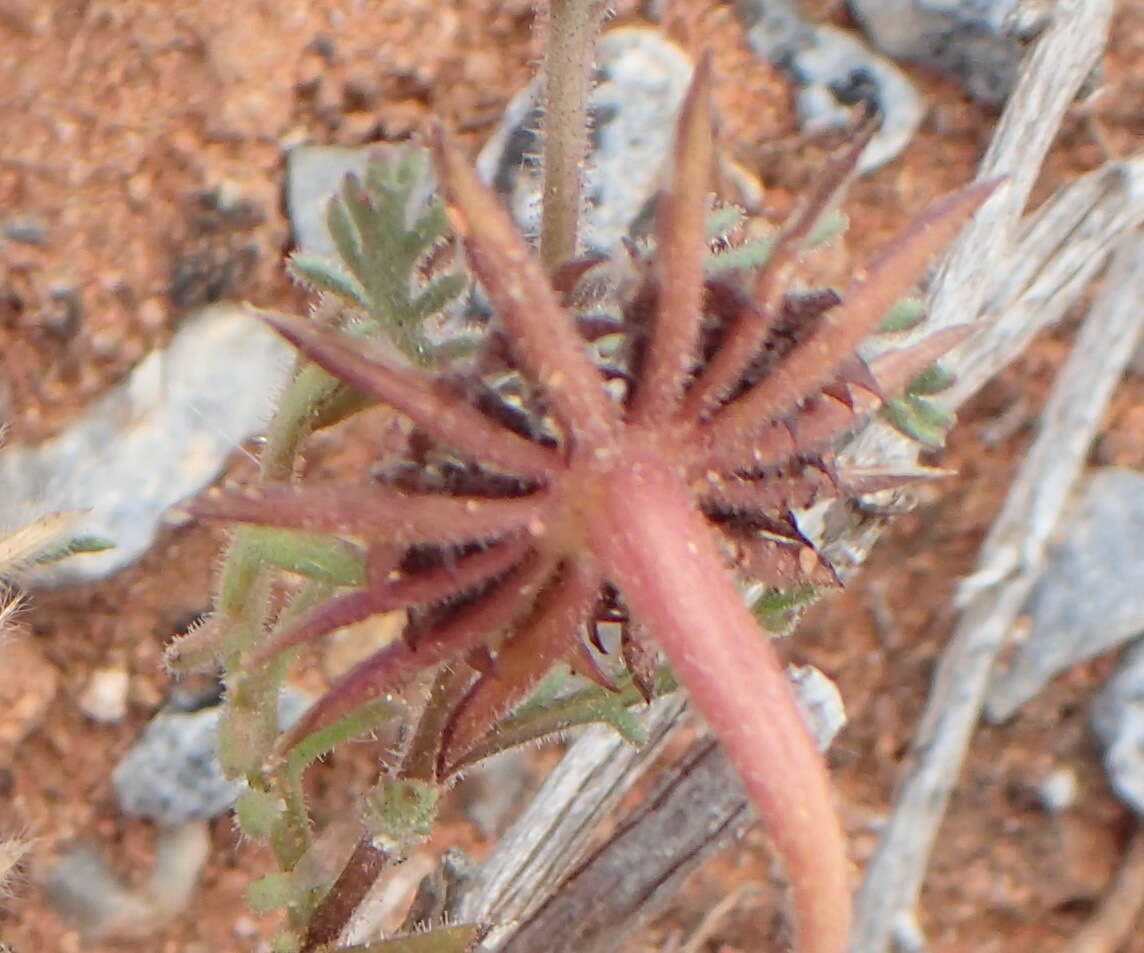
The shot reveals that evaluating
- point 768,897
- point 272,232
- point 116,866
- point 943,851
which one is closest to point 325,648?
point 116,866

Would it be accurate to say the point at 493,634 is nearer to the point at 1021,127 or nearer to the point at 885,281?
the point at 885,281

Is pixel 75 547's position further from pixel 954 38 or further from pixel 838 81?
pixel 954 38

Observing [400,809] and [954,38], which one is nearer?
[400,809]

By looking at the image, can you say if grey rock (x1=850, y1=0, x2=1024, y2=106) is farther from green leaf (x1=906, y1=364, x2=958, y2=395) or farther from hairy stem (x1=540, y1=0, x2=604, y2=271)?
hairy stem (x1=540, y1=0, x2=604, y2=271)

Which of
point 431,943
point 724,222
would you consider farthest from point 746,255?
point 431,943

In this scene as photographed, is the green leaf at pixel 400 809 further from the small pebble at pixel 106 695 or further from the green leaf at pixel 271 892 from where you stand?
the small pebble at pixel 106 695

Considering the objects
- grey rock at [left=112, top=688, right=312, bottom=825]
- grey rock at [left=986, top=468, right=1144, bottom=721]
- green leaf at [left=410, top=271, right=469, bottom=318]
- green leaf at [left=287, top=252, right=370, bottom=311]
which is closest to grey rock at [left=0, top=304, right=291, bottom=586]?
grey rock at [left=112, top=688, right=312, bottom=825]
